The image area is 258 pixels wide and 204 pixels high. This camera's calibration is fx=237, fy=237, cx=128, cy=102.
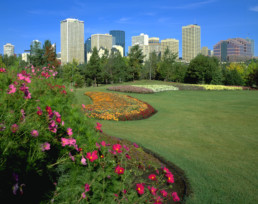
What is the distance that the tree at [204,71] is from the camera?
35519 mm

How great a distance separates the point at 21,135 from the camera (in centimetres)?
161

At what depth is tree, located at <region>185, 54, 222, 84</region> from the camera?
35.5 m

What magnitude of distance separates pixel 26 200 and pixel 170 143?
13.6ft

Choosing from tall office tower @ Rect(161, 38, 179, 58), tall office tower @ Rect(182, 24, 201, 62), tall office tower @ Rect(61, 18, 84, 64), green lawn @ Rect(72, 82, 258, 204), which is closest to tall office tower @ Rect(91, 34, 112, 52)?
tall office tower @ Rect(61, 18, 84, 64)

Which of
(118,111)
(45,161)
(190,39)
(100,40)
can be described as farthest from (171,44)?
(45,161)

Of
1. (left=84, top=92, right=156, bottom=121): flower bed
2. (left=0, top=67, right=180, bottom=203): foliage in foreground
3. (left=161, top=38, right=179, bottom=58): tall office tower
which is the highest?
(left=161, top=38, right=179, bottom=58): tall office tower

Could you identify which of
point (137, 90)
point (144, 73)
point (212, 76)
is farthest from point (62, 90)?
point (144, 73)

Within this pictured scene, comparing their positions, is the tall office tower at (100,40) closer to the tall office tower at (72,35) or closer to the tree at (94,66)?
the tall office tower at (72,35)

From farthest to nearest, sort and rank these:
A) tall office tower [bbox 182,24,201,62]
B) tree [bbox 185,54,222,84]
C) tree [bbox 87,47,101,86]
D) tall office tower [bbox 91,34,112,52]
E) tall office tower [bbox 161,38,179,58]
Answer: tall office tower [bbox 91,34,112,52]
tall office tower [bbox 182,24,201,62]
tall office tower [bbox 161,38,179,58]
tree [bbox 185,54,222,84]
tree [bbox 87,47,101,86]

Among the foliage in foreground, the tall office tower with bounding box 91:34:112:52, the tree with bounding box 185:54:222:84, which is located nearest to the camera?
the foliage in foreground

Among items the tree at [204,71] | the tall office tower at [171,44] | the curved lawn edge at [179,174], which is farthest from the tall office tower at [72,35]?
the curved lawn edge at [179,174]

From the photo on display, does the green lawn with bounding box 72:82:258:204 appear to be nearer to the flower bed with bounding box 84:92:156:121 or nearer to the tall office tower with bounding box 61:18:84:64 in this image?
the flower bed with bounding box 84:92:156:121

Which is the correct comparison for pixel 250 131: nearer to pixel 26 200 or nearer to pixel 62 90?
pixel 62 90

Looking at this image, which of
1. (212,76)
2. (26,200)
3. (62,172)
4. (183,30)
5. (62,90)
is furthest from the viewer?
Result: (183,30)
